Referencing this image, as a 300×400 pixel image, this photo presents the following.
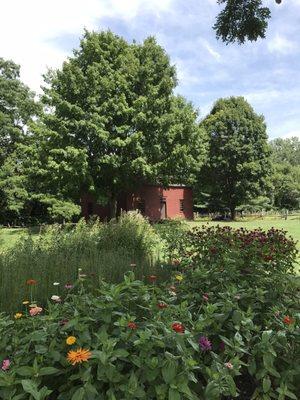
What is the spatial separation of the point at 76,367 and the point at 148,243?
796 centimetres

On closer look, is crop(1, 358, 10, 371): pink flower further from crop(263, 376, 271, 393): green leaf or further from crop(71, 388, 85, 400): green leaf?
crop(263, 376, 271, 393): green leaf

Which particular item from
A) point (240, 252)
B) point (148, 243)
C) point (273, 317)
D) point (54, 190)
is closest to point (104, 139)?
point (54, 190)

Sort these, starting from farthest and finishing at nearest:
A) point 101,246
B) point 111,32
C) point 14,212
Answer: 1. point 14,212
2. point 111,32
3. point 101,246

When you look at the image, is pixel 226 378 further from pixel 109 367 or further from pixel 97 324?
pixel 97 324

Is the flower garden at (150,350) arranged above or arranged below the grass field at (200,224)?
above

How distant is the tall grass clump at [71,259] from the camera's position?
5211mm

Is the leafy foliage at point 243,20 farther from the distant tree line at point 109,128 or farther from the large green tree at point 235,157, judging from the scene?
the large green tree at point 235,157

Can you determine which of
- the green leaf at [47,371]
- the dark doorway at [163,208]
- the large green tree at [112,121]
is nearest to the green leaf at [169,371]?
the green leaf at [47,371]

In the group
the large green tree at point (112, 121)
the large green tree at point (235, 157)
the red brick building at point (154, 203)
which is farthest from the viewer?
the large green tree at point (235, 157)

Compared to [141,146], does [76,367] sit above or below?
below

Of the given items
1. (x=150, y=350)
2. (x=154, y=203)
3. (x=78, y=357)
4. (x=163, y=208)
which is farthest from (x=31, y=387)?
(x=163, y=208)

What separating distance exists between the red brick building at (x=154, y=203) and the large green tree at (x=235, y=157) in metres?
4.44

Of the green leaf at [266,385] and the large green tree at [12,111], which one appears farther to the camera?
the large green tree at [12,111]

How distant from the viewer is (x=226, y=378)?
7.54 ft
